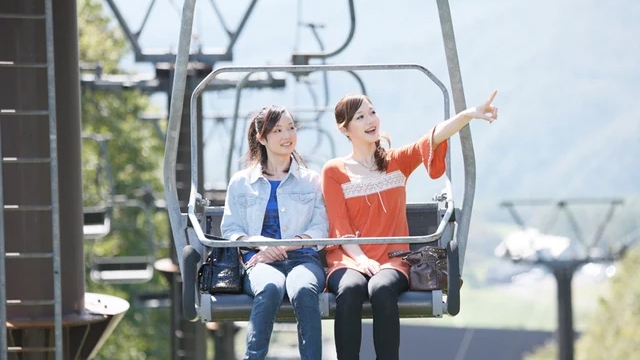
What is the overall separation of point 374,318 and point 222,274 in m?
0.63

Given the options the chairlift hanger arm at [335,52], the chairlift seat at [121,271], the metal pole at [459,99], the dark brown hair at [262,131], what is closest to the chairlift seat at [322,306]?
the metal pole at [459,99]

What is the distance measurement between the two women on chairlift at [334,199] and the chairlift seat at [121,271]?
10.1m

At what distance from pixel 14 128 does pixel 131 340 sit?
22171mm

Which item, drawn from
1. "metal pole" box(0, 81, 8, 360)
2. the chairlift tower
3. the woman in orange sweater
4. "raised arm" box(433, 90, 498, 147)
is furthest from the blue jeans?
the chairlift tower

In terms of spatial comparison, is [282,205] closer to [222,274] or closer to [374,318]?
[222,274]

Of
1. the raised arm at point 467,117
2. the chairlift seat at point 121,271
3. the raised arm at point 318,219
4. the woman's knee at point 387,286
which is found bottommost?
the chairlift seat at point 121,271

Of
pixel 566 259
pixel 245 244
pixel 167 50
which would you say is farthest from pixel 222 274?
pixel 566 259

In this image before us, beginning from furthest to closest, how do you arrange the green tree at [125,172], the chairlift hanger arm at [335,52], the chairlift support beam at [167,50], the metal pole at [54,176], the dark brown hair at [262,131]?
1. the green tree at [125,172]
2. the chairlift support beam at [167,50]
3. the chairlift hanger arm at [335,52]
4. the metal pole at [54,176]
5. the dark brown hair at [262,131]

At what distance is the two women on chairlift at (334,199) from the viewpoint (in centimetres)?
587

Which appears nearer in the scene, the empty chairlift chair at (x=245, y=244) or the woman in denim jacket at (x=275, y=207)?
the empty chairlift chair at (x=245, y=244)

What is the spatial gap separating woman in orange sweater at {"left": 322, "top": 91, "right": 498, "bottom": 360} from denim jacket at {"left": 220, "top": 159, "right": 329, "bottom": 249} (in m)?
0.05

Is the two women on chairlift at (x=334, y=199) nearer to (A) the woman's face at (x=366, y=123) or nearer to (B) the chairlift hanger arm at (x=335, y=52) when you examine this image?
(A) the woman's face at (x=366, y=123)

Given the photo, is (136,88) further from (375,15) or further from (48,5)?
(375,15)

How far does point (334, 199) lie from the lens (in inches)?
240
